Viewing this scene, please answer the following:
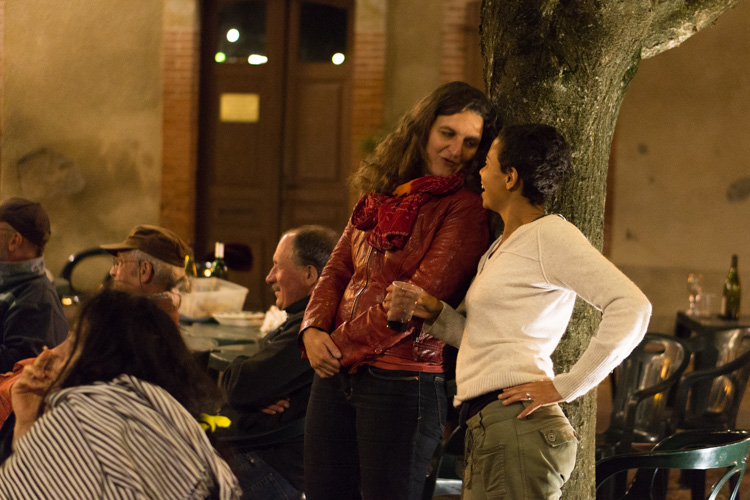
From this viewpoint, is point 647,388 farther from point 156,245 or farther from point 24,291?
point 24,291

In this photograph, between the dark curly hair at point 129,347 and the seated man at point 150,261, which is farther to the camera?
the seated man at point 150,261

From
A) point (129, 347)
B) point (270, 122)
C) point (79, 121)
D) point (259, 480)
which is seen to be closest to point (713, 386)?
point (259, 480)

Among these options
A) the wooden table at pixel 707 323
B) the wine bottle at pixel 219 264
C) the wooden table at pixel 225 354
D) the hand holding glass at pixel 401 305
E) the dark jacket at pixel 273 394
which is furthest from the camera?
the wooden table at pixel 707 323

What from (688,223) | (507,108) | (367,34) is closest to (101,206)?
(367,34)

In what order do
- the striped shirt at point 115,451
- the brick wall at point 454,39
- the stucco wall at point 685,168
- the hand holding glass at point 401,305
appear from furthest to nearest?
the brick wall at point 454,39 < the stucco wall at point 685,168 < the hand holding glass at point 401,305 < the striped shirt at point 115,451

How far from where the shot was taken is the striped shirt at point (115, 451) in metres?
1.74

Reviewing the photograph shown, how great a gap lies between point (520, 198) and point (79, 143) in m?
8.72

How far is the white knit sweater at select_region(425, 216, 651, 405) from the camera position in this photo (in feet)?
6.37

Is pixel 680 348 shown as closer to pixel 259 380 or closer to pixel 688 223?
pixel 259 380

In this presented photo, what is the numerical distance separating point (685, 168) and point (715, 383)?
15.3 feet

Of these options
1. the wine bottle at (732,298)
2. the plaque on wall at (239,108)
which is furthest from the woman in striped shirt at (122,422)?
the plaque on wall at (239,108)

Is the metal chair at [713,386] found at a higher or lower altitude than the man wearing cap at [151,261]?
lower

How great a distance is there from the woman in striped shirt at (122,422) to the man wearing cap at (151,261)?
46.4 inches

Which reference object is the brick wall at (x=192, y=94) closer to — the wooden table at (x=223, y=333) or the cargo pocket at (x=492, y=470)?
the wooden table at (x=223, y=333)
